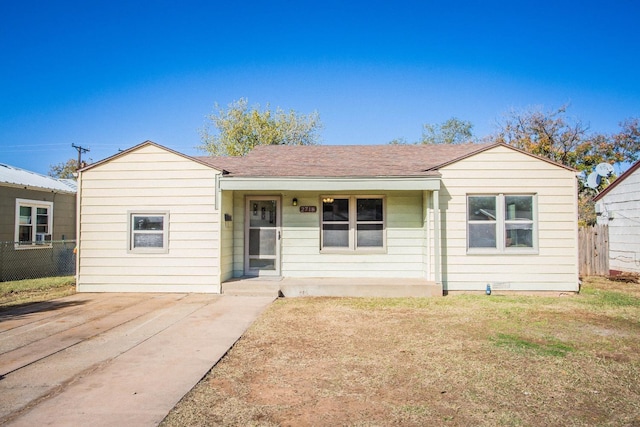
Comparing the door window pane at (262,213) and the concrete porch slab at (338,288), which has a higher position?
the door window pane at (262,213)

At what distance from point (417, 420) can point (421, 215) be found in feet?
23.8

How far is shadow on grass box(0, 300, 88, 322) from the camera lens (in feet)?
23.9

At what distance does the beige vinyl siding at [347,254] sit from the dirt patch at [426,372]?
9.00ft

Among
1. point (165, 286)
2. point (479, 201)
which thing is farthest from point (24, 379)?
point (479, 201)

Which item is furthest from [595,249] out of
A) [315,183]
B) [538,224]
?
[315,183]

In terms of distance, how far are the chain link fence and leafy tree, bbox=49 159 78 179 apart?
34.7 meters

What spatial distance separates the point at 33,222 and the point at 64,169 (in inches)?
1447

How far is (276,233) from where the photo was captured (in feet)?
33.6

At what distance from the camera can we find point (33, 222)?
1368cm

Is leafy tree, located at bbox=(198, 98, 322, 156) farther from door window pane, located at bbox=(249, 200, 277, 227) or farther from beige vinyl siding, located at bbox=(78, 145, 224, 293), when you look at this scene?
beige vinyl siding, located at bbox=(78, 145, 224, 293)

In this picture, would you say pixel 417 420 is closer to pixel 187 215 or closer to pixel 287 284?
pixel 287 284

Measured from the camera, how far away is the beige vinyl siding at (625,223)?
11.8m

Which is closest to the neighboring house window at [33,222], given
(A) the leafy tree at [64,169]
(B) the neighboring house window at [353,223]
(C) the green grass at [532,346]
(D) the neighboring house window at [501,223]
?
(B) the neighboring house window at [353,223]

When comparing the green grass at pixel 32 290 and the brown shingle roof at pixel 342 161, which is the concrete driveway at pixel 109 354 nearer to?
the green grass at pixel 32 290
